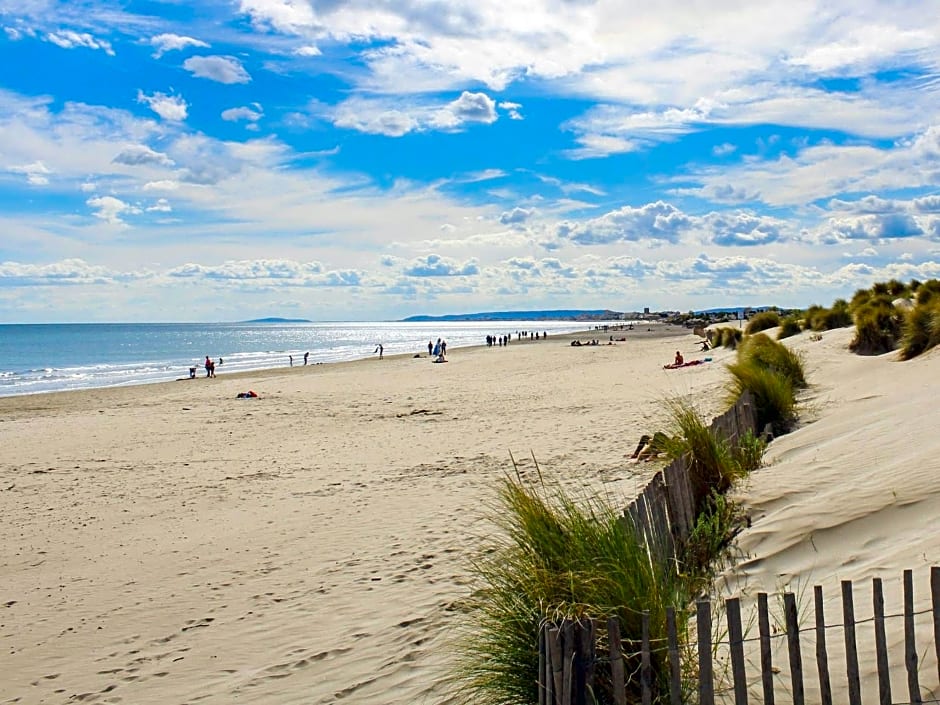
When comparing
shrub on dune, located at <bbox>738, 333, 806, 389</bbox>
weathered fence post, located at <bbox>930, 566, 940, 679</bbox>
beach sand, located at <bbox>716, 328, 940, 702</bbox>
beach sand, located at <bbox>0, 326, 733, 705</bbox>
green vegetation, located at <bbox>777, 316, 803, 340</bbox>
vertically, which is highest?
Answer: green vegetation, located at <bbox>777, 316, 803, 340</bbox>

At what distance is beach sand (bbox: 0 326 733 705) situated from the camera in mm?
5203

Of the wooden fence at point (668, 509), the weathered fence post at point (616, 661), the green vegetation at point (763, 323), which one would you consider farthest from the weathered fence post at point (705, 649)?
the green vegetation at point (763, 323)

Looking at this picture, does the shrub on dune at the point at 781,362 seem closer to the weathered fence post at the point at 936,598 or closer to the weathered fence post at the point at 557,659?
the weathered fence post at the point at 936,598

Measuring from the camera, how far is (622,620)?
3.74 metres

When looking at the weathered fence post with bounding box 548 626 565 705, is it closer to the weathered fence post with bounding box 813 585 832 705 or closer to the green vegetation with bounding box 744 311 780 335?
the weathered fence post with bounding box 813 585 832 705

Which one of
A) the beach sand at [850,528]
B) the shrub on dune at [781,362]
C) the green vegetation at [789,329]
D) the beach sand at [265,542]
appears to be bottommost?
the beach sand at [265,542]

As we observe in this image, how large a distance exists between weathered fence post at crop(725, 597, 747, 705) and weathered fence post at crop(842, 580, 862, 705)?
17.1 inches

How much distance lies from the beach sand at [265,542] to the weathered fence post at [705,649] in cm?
161

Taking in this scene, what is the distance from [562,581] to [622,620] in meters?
0.33

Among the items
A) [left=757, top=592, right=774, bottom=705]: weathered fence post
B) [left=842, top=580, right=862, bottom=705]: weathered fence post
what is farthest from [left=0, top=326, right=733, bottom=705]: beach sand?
[left=842, top=580, right=862, bottom=705]: weathered fence post

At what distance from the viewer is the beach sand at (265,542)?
5203 millimetres

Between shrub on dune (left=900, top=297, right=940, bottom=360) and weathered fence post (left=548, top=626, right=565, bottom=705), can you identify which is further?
shrub on dune (left=900, top=297, right=940, bottom=360)

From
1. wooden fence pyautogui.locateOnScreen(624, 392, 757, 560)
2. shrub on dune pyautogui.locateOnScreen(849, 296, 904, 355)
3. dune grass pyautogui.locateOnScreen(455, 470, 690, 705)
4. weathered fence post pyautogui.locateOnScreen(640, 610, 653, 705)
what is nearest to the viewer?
weathered fence post pyautogui.locateOnScreen(640, 610, 653, 705)

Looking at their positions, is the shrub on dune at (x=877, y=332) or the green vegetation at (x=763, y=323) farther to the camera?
the green vegetation at (x=763, y=323)
